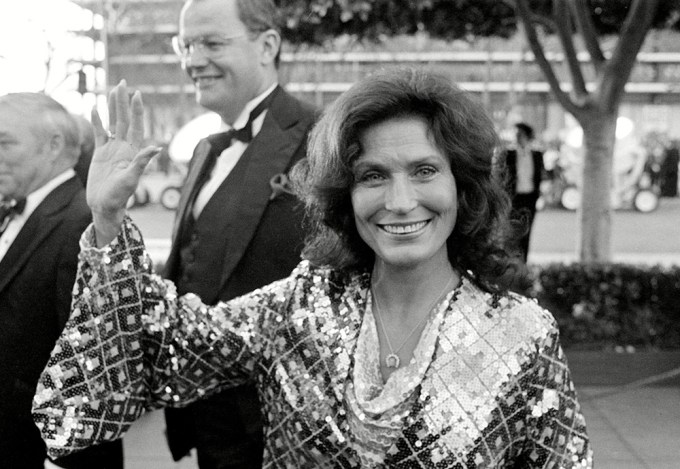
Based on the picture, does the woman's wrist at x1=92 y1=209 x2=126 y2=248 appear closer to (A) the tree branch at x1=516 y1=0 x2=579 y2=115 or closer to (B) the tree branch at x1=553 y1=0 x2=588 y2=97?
→ (A) the tree branch at x1=516 y1=0 x2=579 y2=115

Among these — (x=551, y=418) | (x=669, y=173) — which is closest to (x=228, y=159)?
(x=551, y=418)

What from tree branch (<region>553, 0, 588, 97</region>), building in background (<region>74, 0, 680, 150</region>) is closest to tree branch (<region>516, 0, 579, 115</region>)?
tree branch (<region>553, 0, 588, 97</region>)

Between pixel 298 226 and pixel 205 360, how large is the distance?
0.77 m

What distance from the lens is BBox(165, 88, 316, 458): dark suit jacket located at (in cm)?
266

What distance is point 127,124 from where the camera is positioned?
6.48 feet

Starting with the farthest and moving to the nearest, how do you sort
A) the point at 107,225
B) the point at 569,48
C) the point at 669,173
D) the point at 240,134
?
the point at 669,173 → the point at 569,48 → the point at 240,134 → the point at 107,225

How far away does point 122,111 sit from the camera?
6.44 feet

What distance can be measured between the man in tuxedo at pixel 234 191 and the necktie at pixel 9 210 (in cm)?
50

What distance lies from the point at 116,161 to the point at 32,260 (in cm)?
102

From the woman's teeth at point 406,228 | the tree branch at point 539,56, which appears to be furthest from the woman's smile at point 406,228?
the tree branch at point 539,56

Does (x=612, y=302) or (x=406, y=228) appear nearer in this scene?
(x=406, y=228)

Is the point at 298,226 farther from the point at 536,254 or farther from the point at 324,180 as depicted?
the point at 536,254

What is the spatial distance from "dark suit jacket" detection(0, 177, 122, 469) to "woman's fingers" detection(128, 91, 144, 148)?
92 cm

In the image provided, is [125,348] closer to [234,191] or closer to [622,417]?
[234,191]
